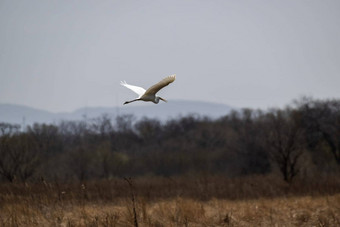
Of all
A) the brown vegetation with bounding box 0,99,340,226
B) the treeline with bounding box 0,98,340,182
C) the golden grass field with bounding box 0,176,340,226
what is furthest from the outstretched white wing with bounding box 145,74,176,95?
the treeline with bounding box 0,98,340,182

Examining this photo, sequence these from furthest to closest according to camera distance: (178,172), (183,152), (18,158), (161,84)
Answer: (183,152)
(178,172)
(18,158)
(161,84)

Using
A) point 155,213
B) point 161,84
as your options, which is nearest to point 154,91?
point 161,84

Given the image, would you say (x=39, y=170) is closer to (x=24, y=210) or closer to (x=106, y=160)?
(x=106, y=160)

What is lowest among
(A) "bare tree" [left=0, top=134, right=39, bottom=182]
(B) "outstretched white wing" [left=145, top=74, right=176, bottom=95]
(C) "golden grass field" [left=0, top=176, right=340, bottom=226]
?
(C) "golden grass field" [left=0, top=176, right=340, bottom=226]

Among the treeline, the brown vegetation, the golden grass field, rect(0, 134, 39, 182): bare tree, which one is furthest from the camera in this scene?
the treeline

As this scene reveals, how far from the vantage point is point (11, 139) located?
25453 mm

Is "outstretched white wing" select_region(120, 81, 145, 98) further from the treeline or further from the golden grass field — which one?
the treeline

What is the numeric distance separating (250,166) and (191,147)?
1077cm

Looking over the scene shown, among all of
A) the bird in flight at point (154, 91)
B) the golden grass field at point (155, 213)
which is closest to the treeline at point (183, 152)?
the golden grass field at point (155, 213)

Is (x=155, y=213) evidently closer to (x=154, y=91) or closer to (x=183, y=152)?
(x=154, y=91)

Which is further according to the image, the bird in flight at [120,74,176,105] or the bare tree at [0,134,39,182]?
the bare tree at [0,134,39,182]

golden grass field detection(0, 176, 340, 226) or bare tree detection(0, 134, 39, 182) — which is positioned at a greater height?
bare tree detection(0, 134, 39, 182)

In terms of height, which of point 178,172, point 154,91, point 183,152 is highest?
point 154,91

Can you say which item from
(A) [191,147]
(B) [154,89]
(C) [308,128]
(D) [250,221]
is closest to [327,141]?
(C) [308,128]
